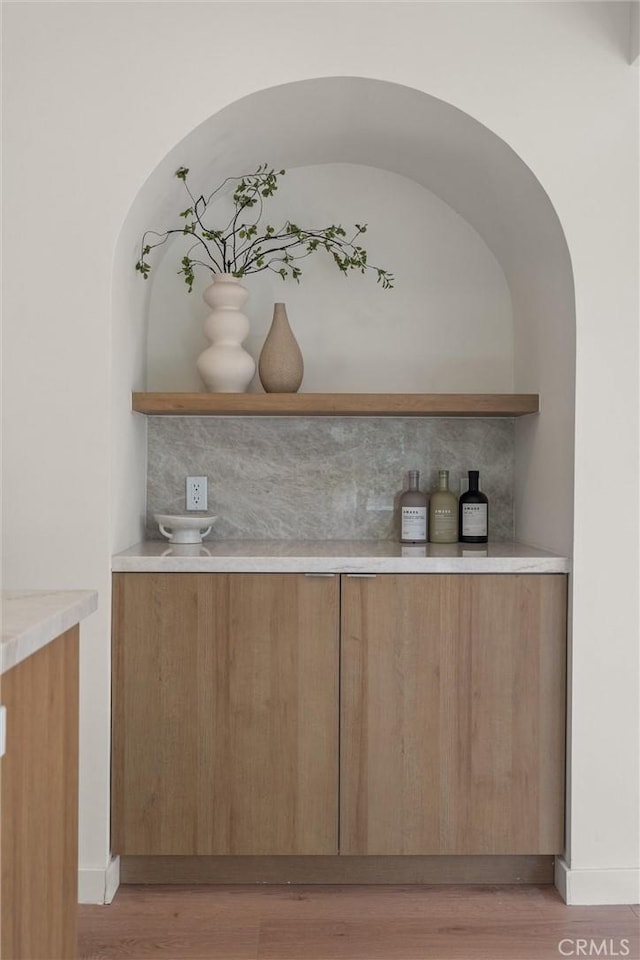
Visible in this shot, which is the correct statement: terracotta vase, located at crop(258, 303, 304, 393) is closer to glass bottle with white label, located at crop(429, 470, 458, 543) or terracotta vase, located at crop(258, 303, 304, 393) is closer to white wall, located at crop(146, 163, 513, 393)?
white wall, located at crop(146, 163, 513, 393)

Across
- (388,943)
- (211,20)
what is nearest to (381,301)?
(211,20)

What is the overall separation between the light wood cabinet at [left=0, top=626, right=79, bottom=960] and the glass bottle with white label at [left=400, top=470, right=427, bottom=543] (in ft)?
4.62

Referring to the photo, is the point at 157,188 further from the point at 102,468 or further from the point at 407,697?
the point at 407,697

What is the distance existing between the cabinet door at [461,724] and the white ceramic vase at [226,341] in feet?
2.90

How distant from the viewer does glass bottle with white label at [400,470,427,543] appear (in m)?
2.84

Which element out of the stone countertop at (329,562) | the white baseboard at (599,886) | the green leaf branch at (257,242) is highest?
the green leaf branch at (257,242)

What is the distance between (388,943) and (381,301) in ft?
6.37

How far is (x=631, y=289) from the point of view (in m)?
2.42

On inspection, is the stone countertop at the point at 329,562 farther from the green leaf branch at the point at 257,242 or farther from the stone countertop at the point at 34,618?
the green leaf branch at the point at 257,242

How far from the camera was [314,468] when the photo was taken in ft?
9.84

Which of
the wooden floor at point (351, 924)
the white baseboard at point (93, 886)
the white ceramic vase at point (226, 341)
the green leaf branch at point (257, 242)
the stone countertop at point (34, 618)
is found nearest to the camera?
the stone countertop at point (34, 618)

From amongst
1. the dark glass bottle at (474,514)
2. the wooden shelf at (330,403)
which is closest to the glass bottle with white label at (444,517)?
the dark glass bottle at (474,514)

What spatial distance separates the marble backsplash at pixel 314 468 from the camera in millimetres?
2984

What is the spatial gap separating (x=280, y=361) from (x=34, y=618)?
155cm
